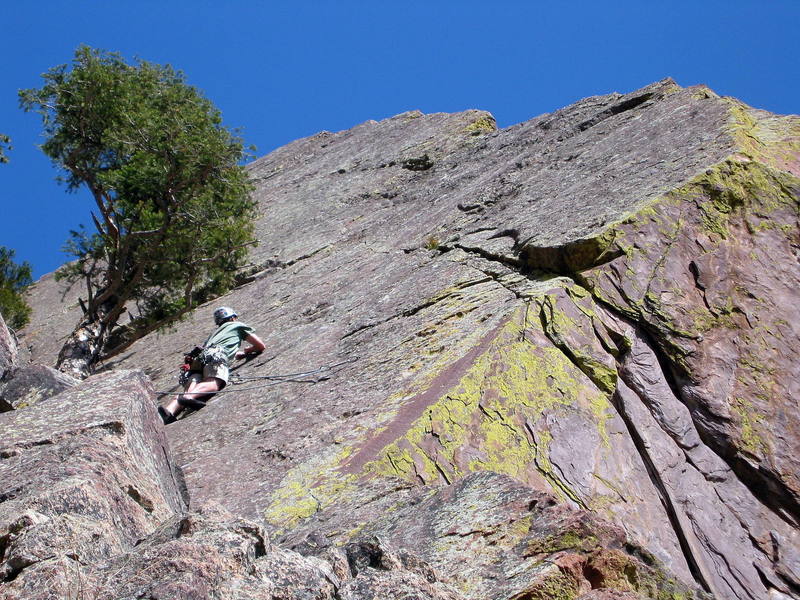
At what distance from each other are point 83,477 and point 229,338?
25.1ft

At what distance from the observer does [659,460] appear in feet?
34.7

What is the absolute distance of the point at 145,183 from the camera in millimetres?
20172

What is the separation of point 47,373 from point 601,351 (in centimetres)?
746

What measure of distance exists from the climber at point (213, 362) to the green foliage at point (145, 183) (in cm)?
527

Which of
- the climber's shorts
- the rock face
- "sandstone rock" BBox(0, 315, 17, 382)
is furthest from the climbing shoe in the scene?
"sandstone rock" BBox(0, 315, 17, 382)

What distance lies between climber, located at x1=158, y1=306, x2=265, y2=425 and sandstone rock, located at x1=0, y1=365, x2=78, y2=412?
161 centimetres

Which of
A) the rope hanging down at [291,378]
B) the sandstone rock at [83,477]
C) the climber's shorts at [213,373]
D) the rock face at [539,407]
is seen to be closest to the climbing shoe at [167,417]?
the rock face at [539,407]

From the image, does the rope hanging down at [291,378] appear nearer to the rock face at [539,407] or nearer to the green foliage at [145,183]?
the rock face at [539,407]

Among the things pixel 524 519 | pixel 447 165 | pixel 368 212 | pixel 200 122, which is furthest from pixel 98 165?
pixel 524 519

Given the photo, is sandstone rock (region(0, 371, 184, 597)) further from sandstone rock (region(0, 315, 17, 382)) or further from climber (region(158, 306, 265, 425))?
sandstone rock (region(0, 315, 17, 382))

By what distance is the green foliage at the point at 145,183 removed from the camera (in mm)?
20328

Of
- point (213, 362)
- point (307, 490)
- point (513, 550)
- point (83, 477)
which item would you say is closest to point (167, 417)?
point (213, 362)

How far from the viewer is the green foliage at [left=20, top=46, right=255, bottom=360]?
2033 centimetres

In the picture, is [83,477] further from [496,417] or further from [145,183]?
[145,183]
